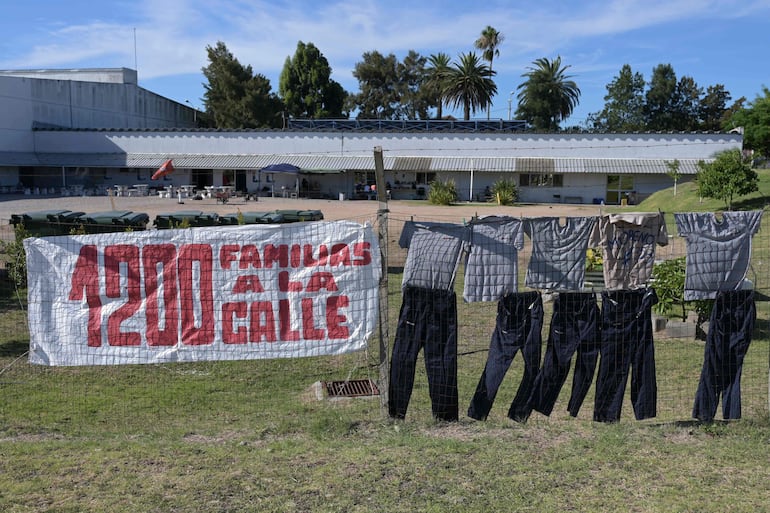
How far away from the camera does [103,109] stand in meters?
56.6

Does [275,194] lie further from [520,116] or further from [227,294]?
[227,294]

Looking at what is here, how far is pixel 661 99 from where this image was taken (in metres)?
75.1

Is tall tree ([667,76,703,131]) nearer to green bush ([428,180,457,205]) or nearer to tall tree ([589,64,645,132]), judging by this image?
tall tree ([589,64,645,132])

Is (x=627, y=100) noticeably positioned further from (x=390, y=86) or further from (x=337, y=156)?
(x=337, y=156)

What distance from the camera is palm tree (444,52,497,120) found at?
6294 cm

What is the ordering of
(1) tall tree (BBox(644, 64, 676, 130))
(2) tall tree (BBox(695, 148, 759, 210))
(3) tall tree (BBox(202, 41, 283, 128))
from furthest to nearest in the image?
(1) tall tree (BBox(644, 64, 676, 130)) < (3) tall tree (BBox(202, 41, 283, 128)) < (2) tall tree (BBox(695, 148, 759, 210))

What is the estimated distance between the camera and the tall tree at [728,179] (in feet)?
88.6

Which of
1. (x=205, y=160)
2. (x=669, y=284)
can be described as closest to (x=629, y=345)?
(x=669, y=284)

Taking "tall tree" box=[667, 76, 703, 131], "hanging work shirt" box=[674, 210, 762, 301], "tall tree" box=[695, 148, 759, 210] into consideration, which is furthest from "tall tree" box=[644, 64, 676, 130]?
"hanging work shirt" box=[674, 210, 762, 301]

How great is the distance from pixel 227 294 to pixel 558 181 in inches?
1630

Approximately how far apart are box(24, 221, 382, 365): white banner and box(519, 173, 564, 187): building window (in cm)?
4067

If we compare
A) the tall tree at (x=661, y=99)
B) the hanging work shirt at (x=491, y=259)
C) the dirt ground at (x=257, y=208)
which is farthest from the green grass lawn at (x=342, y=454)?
the tall tree at (x=661, y=99)

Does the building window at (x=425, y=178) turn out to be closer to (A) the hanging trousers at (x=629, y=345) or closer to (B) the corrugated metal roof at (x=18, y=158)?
(B) the corrugated metal roof at (x=18, y=158)

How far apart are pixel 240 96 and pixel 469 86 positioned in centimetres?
2213
